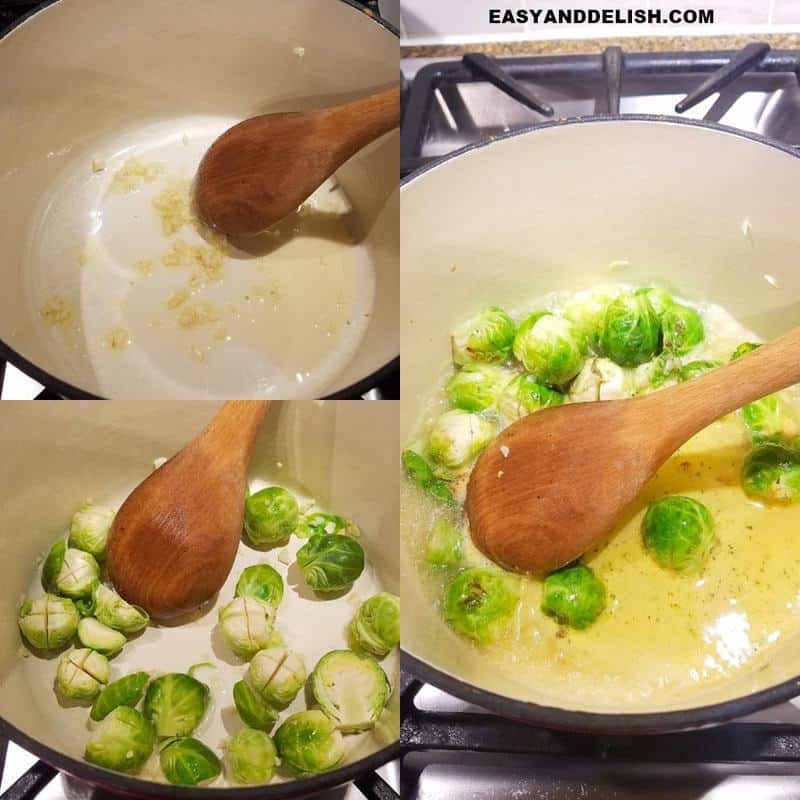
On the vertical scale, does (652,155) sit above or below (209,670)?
above

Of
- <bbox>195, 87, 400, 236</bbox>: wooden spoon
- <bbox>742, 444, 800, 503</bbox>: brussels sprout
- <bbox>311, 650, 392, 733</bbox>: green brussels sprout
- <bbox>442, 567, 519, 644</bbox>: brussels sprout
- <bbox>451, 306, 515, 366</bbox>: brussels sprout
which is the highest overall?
<bbox>195, 87, 400, 236</bbox>: wooden spoon

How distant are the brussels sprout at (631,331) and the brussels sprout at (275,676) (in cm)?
58

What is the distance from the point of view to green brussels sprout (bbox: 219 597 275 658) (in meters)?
0.86

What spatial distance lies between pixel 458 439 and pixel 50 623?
1.71ft

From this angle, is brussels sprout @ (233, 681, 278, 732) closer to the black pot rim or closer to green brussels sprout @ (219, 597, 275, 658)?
green brussels sprout @ (219, 597, 275, 658)

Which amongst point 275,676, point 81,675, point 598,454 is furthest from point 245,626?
point 598,454

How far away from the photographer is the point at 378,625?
0.88m

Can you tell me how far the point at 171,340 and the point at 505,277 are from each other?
0.46m

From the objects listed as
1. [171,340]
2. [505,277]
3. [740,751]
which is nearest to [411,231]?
[505,277]

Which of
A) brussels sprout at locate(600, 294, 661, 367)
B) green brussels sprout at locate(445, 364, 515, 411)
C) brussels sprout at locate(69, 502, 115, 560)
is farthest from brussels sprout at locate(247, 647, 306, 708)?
brussels sprout at locate(600, 294, 661, 367)

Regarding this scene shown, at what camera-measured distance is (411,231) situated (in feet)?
3.21

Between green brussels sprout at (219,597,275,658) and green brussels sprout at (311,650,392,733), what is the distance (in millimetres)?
71

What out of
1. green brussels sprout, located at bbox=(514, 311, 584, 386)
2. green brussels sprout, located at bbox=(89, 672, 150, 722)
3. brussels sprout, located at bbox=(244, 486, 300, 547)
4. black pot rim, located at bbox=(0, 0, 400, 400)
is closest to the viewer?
black pot rim, located at bbox=(0, 0, 400, 400)

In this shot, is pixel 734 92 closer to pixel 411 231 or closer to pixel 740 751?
A: pixel 411 231
